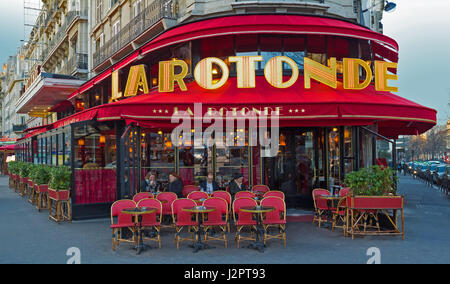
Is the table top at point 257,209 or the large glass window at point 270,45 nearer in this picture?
the table top at point 257,209

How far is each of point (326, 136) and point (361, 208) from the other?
15.2 ft

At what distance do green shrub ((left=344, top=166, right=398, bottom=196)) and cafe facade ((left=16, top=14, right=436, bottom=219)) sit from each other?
142 cm

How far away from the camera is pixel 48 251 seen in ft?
27.5

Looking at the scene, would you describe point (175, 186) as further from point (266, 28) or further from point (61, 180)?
point (266, 28)

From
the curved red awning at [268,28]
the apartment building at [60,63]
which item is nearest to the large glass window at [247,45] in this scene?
the curved red awning at [268,28]

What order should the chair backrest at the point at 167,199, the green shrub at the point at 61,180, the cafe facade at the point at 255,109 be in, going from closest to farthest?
the cafe facade at the point at 255,109 < the chair backrest at the point at 167,199 < the green shrub at the point at 61,180

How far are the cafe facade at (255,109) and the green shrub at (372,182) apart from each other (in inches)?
56.0

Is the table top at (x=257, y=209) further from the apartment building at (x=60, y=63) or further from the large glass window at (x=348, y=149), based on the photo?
the apartment building at (x=60, y=63)

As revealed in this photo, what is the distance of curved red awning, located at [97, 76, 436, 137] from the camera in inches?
386

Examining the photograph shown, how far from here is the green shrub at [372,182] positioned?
9219mm

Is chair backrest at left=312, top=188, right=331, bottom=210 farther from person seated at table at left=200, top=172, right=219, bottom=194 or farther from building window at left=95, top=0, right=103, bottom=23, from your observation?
building window at left=95, top=0, right=103, bottom=23

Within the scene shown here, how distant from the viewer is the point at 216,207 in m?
9.05

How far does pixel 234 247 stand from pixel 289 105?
11.8 ft
